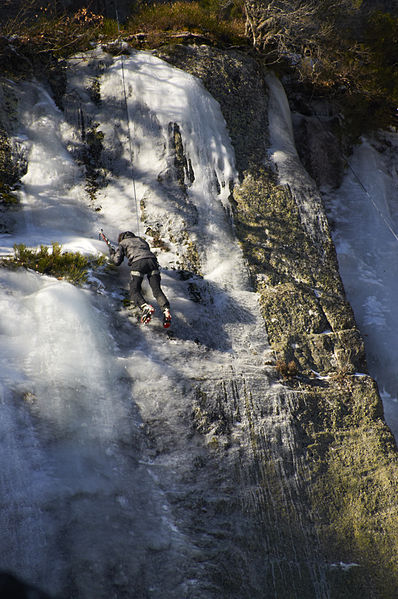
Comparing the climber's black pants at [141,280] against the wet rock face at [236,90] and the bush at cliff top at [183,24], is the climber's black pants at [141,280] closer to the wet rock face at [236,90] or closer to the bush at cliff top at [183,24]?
the wet rock face at [236,90]

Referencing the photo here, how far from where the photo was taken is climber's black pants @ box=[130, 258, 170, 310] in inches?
260

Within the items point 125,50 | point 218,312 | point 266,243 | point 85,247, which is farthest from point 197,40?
point 218,312

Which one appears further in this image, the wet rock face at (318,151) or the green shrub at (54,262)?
the wet rock face at (318,151)

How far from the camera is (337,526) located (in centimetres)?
567

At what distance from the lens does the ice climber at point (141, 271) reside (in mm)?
6441

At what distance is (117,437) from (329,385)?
10.7 feet

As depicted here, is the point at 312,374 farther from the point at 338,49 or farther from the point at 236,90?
the point at 338,49

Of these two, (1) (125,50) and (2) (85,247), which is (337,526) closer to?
(2) (85,247)

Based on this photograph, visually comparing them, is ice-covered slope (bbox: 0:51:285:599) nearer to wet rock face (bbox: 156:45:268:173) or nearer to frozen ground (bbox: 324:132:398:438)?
wet rock face (bbox: 156:45:268:173)

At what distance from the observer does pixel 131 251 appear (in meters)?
6.99

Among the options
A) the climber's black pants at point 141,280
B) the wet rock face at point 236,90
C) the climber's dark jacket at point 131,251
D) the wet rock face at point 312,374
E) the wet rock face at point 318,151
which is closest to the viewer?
the wet rock face at point 312,374

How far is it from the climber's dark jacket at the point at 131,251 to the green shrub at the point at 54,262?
50 cm

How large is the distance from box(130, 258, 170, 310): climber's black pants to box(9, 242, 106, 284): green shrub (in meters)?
0.74

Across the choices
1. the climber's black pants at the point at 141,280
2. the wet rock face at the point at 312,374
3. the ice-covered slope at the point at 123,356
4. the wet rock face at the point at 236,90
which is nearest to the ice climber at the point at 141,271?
the climber's black pants at the point at 141,280
